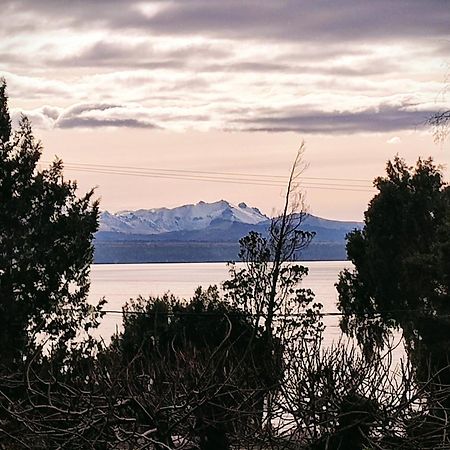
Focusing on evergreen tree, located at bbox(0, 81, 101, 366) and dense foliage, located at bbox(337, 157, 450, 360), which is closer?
evergreen tree, located at bbox(0, 81, 101, 366)

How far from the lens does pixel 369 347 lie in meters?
13.3

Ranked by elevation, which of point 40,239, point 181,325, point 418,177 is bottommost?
point 181,325

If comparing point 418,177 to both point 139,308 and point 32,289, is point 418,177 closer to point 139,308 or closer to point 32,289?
point 139,308

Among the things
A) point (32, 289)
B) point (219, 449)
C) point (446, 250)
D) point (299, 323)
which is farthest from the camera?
point (299, 323)

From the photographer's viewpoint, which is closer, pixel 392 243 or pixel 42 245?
pixel 42 245

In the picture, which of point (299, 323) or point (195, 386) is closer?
point (195, 386)

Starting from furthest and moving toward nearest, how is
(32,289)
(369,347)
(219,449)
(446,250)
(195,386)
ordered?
1. (446,250)
2. (32,289)
3. (369,347)
4. (219,449)
5. (195,386)

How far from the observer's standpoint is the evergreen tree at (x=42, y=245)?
32594mm

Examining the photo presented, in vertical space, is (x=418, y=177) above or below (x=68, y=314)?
above

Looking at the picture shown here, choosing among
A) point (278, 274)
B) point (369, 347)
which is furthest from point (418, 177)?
point (369, 347)

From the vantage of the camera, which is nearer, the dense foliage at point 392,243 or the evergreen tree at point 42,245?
the evergreen tree at point 42,245

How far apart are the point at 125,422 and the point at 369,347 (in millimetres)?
4107

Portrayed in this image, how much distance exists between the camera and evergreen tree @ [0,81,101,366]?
32.6 metres

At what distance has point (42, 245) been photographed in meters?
33.6
